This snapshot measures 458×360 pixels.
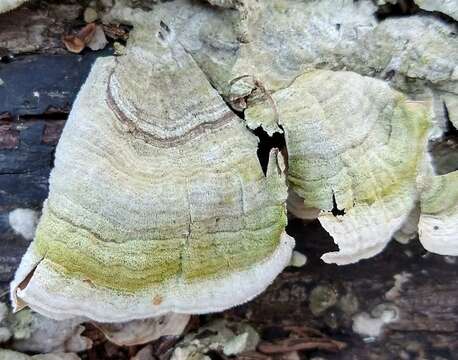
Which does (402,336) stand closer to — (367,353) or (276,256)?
(367,353)

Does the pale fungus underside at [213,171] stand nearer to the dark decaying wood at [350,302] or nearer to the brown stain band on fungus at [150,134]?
the brown stain band on fungus at [150,134]

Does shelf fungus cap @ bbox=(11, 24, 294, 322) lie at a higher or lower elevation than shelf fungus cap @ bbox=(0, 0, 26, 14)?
lower

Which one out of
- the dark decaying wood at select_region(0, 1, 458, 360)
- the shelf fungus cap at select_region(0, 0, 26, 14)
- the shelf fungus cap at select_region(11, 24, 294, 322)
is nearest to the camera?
the shelf fungus cap at select_region(11, 24, 294, 322)

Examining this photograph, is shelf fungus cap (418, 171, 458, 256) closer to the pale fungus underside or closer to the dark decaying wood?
the pale fungus underside

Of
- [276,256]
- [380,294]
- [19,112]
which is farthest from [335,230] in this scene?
[19,112]

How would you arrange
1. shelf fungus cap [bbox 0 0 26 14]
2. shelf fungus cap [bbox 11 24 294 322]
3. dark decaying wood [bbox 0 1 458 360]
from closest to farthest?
Answer: shelf fungus cap [bbox 11 24 294 322]
shelf fungus cap [bbox 0 0 26 14]
dark decaying wood [bbox 0 1 458 360]

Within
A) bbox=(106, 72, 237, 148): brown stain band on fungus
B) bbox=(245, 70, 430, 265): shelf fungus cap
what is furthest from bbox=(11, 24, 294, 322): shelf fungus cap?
bbox=(245, 70, 430, 265): shelf fungus cap

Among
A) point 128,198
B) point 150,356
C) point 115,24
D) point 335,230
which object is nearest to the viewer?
point 128,198
